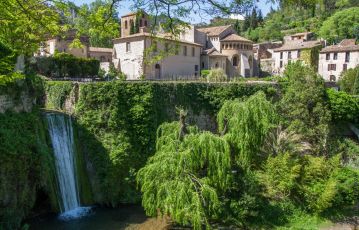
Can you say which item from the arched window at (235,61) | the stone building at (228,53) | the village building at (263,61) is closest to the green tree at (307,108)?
the stone building at (228,53)

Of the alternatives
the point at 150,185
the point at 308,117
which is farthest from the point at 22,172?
the point at 308,117

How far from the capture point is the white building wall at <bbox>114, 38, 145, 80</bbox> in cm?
3672

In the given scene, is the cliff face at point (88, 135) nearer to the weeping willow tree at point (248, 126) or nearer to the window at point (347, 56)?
the weeping willow tree at point (248, 126)

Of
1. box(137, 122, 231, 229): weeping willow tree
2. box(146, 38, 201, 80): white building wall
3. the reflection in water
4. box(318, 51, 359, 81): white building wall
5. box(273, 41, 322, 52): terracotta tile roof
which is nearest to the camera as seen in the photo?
box(137, 122, 231, 229): weeping willow tree

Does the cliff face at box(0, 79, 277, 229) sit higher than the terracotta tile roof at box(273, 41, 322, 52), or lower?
lower

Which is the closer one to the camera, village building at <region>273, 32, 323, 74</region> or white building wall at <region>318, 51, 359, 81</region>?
white building wall at <region>318, 51, 359, 81</region>

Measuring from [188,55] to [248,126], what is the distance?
2655cm

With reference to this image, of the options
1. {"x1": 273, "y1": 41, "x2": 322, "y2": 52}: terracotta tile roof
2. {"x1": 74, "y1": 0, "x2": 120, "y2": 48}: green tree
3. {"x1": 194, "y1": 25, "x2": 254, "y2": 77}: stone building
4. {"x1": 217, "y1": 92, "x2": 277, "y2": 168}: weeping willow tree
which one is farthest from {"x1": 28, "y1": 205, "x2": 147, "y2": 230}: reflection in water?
{"x1": 273, "y1": 41, "x2": 322, "y2": 52}: terracotta tile roof

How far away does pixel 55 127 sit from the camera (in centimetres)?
1858

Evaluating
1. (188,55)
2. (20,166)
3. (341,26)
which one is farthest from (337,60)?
(20,166)

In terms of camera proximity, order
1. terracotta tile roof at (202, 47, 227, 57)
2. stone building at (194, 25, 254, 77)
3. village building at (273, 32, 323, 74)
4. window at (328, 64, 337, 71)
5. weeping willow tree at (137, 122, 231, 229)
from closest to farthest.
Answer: weeping willow tree at (137, 122, 231, 229)
terracotta tile roof at (202, 47, 227, 57)
stone building at (194, 25, 254, 77)
window at (328, 64, 337, 71)
village building at (273, 32, 323, 74)

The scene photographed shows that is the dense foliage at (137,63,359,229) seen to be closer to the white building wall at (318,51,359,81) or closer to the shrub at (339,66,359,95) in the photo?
the shrub at (339,66,359,95)

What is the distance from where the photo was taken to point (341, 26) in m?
69.5

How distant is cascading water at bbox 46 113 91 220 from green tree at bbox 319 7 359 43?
199 ft
